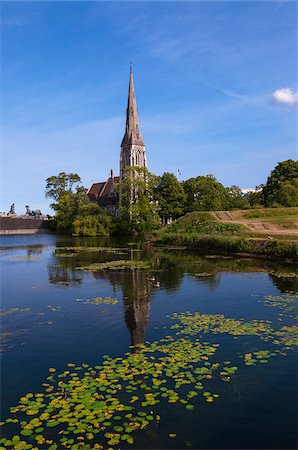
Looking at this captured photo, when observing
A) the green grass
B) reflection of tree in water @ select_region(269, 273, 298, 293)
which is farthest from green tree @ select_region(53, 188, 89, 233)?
reflection of tree in water @ select_region(269, 273, 298, 293)

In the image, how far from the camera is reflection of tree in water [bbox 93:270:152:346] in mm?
15672

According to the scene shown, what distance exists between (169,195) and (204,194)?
8.44 meters

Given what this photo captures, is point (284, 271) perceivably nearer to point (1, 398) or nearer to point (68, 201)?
point (1, 398)

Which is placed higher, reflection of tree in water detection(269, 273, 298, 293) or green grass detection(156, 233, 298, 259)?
green grass detection(156, 233, 298, 259)

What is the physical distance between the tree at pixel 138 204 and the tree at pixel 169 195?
2.64m

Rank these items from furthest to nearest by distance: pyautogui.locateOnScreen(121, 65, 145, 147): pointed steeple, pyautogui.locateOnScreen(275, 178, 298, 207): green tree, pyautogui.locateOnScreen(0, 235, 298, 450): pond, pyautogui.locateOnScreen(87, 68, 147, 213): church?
pyautogui.locateOnScreen(121, 65, 145, 147): pointed steeple → pyautogui.locateOnScreen(87, 68, 147, 213): church → pyautogui.locateOnScreen(275, 178, 298, 207): green tree → pyautogui.locateOnScreen(0, 235, 298, 450): pond

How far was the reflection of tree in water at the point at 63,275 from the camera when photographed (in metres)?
26.8

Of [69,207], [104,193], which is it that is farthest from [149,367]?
[104,193]

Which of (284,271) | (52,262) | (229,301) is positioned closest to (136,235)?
(52,262)

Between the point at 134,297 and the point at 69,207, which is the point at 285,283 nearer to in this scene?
the point at 134,297

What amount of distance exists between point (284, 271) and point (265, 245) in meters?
9.37

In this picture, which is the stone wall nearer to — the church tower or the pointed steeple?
the church tower

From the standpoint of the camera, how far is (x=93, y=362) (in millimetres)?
12133

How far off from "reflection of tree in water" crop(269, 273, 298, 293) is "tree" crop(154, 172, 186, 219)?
2423 inches
